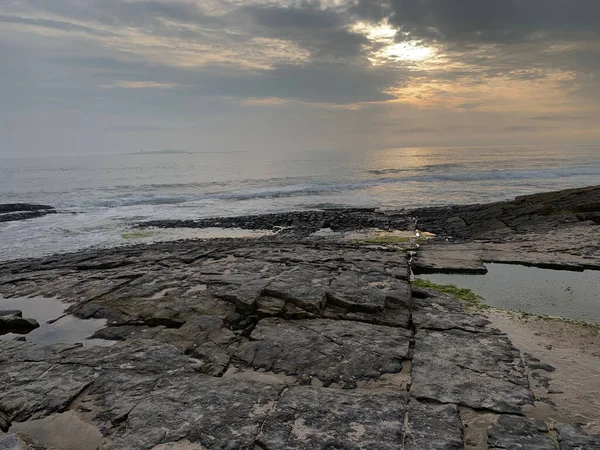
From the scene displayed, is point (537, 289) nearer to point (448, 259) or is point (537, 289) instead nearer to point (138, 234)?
point (448, 259)

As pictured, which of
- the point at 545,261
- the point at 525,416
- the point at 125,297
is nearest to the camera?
the point at 525,416

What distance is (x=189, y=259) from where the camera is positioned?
10.7 m

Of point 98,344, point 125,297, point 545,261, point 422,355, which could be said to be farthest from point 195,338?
point 545,261

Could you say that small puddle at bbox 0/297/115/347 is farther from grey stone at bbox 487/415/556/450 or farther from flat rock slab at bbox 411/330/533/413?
grey stone at bbox 487/415/556/450

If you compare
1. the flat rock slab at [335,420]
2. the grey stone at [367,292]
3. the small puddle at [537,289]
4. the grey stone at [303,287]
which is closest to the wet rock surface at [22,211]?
the grey stone at [303,287]

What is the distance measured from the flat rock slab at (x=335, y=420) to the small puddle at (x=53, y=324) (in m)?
3.48

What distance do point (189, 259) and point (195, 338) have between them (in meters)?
4.75

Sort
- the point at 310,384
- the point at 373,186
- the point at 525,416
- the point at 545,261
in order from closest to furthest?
the point at 525,416
the point at 310,384
the point at 545,261
the point at 373,186

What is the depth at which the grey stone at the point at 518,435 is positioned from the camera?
12.6ft

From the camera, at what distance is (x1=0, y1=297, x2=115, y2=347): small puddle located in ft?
21.8

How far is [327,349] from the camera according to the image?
19.1ft

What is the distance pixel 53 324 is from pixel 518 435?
7.42 m

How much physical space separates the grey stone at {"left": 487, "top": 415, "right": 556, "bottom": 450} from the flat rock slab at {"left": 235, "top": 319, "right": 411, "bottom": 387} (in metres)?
1.47

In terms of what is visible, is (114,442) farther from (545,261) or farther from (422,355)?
(545,261)
